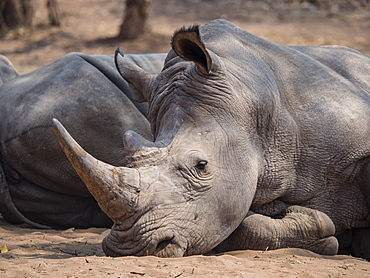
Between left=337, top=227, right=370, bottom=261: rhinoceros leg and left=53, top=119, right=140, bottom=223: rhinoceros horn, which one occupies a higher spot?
left=53, top=119, right=140, bottom=223: rhinoceros horn

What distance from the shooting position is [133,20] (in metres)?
15.0

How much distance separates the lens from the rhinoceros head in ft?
14.1

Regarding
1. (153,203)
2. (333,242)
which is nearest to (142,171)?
(153,203)

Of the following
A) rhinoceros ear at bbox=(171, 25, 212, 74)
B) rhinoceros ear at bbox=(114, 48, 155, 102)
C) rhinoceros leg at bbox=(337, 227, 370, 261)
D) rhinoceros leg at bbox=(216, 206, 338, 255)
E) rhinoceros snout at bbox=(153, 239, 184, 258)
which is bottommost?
rhinoceros leg at bbox=(337, 227, 370, 261)

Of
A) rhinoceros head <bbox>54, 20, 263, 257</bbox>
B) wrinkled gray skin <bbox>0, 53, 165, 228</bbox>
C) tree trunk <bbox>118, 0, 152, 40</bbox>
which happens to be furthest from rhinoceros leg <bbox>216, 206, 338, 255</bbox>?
tree trunk <bbox>118, 0, 152, 40</bbox>

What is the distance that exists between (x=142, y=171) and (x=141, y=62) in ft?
8.78

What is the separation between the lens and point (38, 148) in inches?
247

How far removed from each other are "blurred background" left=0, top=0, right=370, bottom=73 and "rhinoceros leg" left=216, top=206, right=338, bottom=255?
27.7 ft

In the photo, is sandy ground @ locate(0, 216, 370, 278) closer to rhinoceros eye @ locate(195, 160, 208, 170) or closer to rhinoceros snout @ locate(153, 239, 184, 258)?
rhinoceros snout @ locate(153, 239, 184, 258)

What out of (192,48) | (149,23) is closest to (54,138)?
(192,48)

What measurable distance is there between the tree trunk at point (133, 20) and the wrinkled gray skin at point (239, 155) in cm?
926

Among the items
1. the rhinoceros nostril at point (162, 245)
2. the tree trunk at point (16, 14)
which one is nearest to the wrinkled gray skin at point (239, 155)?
the rhinoceros nostril at point (162, 245)

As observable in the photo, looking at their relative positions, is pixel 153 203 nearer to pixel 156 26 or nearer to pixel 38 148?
pixel 38 148

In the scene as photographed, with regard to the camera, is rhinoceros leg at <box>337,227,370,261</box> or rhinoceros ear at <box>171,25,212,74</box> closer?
rhinoceros ear at <box>171,25,212,74</box>
